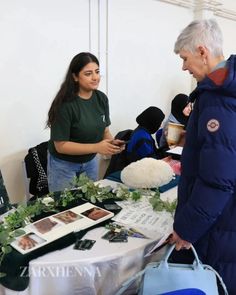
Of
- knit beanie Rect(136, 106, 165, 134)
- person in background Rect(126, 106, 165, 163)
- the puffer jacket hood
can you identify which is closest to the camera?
the puffer jacket hood

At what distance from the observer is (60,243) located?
1.13 meters

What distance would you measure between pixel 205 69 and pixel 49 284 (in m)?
0.87

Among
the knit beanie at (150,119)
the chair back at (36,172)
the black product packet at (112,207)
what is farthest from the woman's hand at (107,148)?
the chair back at (36,172)

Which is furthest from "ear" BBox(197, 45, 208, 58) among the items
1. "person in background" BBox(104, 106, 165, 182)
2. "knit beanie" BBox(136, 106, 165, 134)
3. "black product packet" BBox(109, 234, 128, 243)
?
"knit beanie" BBox(136, 106, 165, 134)

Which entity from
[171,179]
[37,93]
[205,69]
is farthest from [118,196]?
[37,93]

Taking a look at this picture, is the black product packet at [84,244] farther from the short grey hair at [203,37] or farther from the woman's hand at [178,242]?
the short grey hair at [203,37]

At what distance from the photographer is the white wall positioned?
2504 mm

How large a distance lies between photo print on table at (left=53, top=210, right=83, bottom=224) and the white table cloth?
15 cm

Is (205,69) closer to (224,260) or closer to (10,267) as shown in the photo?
(224,260)

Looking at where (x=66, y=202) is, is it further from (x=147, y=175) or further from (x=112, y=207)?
(x=147, y=175)

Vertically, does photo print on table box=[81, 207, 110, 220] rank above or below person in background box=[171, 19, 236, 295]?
below

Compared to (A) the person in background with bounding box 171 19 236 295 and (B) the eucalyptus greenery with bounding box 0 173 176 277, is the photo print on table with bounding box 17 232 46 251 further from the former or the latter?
(A) the person in background with bounding box 171 19 236 295

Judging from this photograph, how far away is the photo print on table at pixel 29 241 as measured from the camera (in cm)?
111

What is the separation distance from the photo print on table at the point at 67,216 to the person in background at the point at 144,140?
101cm
